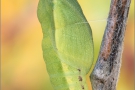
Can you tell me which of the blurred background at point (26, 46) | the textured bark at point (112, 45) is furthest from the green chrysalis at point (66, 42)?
the blurred background at point (26, 46)

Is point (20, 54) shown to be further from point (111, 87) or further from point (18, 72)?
point (111, 87)

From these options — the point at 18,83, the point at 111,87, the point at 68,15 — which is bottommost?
the point at 18,83

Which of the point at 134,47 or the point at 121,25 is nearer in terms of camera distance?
the point at 121,25

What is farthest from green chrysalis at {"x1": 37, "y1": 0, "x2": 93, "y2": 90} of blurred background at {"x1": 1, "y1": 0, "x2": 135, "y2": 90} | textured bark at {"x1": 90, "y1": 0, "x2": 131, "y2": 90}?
blurred background at {"x1": 1, "y1": 0, "x2": 135, "y2": 90}

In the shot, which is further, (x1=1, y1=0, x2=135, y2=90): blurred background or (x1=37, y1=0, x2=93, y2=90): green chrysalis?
(x1=1, y1=0, x2=135, y2=90): blurred background

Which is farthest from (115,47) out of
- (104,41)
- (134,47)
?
(134,47)

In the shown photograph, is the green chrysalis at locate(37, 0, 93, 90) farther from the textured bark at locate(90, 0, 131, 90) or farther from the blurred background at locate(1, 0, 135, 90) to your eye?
the blurred background at locate(1, 0, 135, 90)

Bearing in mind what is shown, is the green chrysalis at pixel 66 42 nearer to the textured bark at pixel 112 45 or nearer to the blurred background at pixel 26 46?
the textured bark at pixel 112 45
